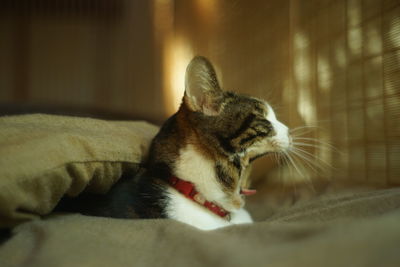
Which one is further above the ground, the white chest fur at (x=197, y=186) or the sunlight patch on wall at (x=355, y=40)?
the sunlight patch on wall at (x=355, y=40)

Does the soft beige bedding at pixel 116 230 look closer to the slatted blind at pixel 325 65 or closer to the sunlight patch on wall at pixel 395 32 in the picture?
the slatted blind at pixel 325 65

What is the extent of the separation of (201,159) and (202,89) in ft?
0.64

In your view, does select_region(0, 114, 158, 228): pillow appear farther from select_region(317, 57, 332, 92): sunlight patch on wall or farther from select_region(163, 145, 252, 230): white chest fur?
select_region(317, 57, 332, 92): sunlight patch on wall

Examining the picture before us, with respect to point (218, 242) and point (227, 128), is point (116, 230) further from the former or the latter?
point (227, 128)

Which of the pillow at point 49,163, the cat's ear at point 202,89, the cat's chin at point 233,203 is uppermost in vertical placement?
the cat's ear at point 202,89

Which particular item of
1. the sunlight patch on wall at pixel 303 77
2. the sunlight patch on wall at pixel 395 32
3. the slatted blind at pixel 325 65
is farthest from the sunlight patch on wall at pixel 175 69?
the sunlight patch on wall at pixel 395 32

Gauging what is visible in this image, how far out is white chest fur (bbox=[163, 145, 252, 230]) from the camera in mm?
761

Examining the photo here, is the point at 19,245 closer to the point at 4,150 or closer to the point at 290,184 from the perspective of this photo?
the point at 4,150

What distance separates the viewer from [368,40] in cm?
81

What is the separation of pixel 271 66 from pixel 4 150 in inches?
36.6

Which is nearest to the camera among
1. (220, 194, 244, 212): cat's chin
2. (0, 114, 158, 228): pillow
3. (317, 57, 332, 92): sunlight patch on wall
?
(0, 114, 158, 228): pillow

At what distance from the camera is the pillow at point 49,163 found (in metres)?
0.54

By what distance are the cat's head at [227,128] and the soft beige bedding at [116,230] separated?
0.67 feet

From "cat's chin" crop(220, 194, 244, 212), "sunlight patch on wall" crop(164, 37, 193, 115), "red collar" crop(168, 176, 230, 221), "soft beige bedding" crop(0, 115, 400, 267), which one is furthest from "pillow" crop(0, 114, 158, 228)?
"sunlight patch on wall" crop(164, 37, 193, 115)
